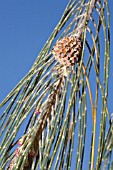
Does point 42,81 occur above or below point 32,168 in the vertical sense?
above

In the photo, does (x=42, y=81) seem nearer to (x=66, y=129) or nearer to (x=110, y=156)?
(x=66, y=129)

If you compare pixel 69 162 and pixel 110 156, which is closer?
pixel 69 162

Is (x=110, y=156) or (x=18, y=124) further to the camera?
(x=110, y=156)

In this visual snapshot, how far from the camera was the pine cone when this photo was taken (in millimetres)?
694

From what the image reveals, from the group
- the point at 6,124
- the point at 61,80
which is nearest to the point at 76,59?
the point at 61,80

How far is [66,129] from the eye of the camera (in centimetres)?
65

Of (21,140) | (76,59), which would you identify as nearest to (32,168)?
(21,140)

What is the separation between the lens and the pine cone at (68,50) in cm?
69

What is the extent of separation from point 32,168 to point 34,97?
109 millimetres

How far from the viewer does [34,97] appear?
69 centimetres

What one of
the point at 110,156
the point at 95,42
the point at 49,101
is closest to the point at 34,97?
the point at 49,101

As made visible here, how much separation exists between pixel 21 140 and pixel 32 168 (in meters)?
0.05

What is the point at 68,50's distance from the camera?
712 mm

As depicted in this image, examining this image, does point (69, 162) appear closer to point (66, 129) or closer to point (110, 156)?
point (66, 129)
